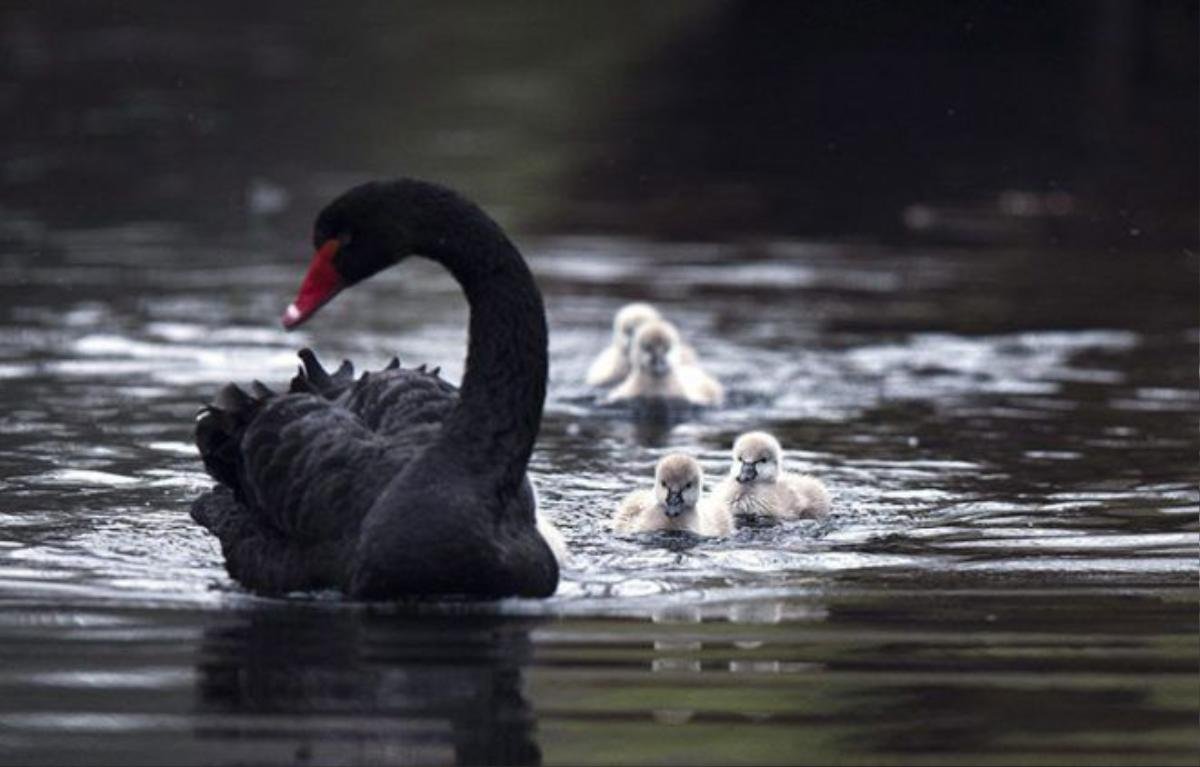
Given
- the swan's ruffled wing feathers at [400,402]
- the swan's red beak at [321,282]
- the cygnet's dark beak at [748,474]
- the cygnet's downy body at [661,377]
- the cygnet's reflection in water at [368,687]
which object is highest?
the swan's red beak at [321,282]

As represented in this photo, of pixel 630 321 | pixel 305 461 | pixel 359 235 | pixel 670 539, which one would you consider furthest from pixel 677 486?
pixel 630 321

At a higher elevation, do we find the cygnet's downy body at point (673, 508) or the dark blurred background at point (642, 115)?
the dark blurred background at point (642, 115)

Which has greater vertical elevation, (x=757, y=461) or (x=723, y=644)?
(x=757, y=461)

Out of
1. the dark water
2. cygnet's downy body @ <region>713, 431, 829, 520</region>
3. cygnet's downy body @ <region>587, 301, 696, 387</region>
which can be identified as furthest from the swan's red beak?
cygnet's downy body @ <region>587, 301, 696, 387</region>

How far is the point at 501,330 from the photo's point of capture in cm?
815

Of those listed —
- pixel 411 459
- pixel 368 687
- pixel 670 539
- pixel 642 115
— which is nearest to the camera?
pixel 368 687

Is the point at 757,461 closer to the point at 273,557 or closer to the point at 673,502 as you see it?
the point at 673,502

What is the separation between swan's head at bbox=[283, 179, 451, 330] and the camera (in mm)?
7984

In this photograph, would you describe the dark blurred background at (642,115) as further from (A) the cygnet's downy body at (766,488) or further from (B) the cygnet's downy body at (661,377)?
(A) the cygnet's downy body at (766,488)

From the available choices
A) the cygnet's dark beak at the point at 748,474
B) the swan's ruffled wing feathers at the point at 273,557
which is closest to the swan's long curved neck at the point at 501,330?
the swan's ruffled wing feathers at the point at 273,557

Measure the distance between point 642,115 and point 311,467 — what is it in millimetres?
16879

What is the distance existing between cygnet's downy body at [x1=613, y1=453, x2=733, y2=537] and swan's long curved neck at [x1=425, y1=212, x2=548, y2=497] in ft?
4.15

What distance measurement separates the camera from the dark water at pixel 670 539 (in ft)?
21.5

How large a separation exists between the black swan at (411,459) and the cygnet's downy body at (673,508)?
1.09 meters
